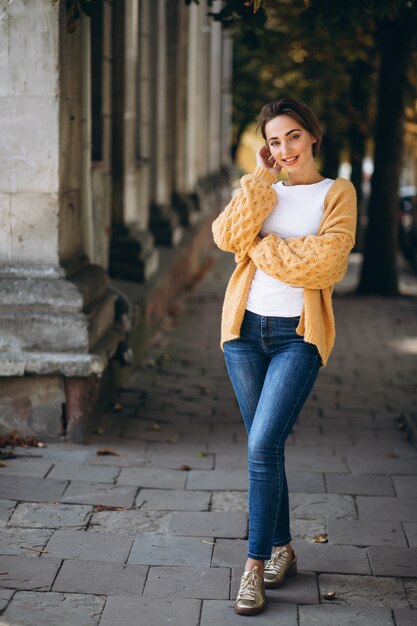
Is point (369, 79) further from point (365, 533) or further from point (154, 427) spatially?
point (365, 533)

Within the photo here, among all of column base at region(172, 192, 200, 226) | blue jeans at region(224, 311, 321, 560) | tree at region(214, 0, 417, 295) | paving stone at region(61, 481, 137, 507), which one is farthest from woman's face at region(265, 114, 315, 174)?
column base at region(172, 192, 200, 226)

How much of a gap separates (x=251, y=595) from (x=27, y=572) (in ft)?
3.05

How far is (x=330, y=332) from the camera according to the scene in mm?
4180

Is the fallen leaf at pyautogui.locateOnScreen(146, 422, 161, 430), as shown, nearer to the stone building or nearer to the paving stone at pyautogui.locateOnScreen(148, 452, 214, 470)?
the stone building

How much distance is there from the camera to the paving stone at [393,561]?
4496 mm

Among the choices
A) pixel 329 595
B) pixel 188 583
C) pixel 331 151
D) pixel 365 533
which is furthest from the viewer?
pixel 331 151

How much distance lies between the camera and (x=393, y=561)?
4.62 metres

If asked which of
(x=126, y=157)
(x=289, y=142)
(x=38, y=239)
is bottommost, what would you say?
(x=38, y=239)

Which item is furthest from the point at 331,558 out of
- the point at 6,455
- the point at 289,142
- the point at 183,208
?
the point at 183,208

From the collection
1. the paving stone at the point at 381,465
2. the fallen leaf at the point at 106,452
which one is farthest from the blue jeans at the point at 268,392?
the fallen leaf at the point at 106,452

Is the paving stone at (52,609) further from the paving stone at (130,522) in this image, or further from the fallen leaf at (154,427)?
the fallen leaf at (154,427)

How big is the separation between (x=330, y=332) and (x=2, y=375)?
254cm

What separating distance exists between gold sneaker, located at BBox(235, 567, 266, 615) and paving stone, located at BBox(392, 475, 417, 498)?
5.65ft

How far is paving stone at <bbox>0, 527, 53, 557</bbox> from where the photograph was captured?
4.59 m
